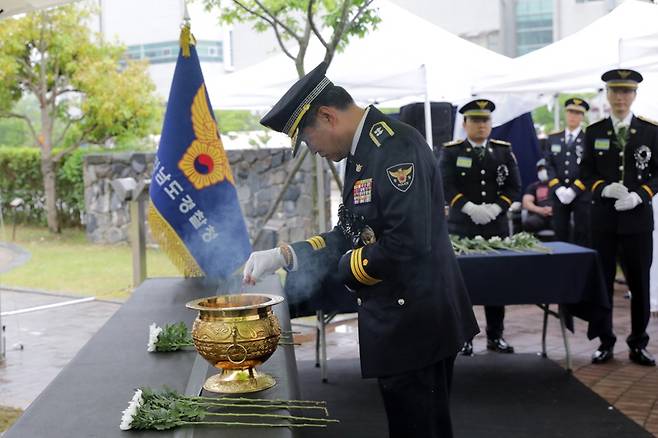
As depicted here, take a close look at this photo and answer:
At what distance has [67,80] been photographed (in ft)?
46.2

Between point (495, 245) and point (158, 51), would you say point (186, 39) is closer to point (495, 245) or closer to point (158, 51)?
point (495, 245)

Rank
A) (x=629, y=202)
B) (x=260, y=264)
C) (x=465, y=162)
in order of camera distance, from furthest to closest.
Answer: (x=465, y=162), (x=629, y=202), (x=260, y=264)

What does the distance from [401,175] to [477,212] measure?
345 centimetres

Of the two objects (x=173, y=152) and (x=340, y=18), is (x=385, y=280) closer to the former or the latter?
(x=173, y=152)

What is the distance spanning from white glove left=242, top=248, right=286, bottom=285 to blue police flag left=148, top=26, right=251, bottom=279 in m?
1.79

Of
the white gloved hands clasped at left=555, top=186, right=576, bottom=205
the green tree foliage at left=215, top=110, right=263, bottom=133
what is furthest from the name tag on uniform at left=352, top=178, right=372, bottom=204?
the green tree foliage at left=215, top=110, right=263, bottom=133

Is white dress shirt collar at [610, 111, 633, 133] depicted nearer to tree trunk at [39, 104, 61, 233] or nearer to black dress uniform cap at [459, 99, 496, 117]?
black dress uniform cap at [459, 99, 496, 117]

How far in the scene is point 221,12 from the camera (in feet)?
25.3

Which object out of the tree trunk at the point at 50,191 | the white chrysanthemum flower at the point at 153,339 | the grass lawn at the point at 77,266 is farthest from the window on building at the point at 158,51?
the white chrysanthemum flower at the point at 153,339

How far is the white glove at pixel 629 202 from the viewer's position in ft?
17.2

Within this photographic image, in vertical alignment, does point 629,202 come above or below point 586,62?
below

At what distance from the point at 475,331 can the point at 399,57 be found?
520cm

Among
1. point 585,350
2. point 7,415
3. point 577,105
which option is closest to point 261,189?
point 577,105

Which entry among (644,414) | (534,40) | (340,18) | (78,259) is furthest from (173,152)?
(534,40)
